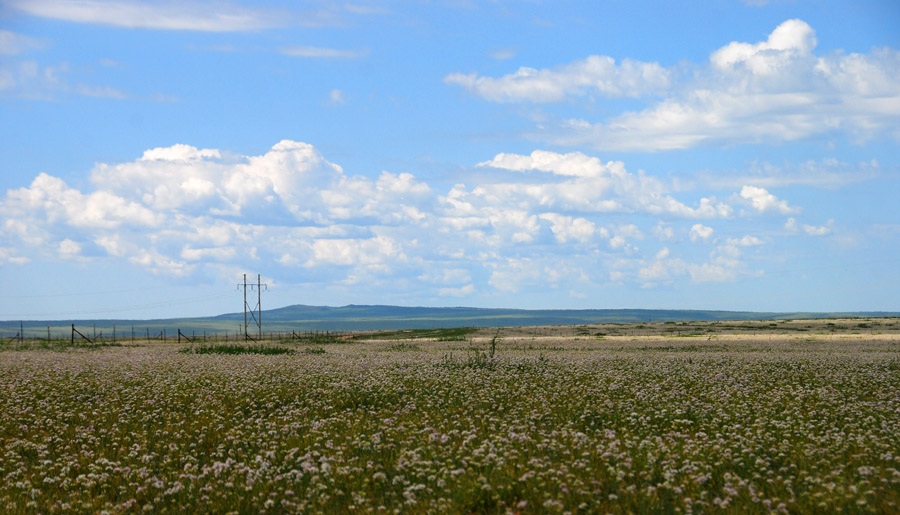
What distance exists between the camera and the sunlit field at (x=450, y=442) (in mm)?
11695

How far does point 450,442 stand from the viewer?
15.2 m

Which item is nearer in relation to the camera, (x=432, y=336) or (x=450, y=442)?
(x=450, y=442)

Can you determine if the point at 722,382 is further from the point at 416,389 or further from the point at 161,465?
the point at 161,465

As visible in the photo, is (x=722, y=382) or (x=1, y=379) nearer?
(x=722, y=382)

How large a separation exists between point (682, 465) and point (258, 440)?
8100 mm

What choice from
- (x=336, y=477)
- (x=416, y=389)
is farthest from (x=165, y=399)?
(x=336, y=477)

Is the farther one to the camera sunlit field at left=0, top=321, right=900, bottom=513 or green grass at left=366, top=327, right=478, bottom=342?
green grass at left=366, top=327, right=478, bottom=342

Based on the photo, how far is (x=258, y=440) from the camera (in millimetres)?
15789

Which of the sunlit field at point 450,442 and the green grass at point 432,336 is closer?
the sunlit field at point 450,442

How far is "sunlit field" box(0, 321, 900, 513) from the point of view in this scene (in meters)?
11.7

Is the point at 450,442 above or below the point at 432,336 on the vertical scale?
above

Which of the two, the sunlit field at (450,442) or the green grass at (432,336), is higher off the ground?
the sunlit field at (450,442)

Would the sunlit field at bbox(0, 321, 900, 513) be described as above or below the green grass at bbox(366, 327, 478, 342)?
above

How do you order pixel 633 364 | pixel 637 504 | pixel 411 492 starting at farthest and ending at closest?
pixel 633 364 < pixel 411 492 < pixel 637 504
